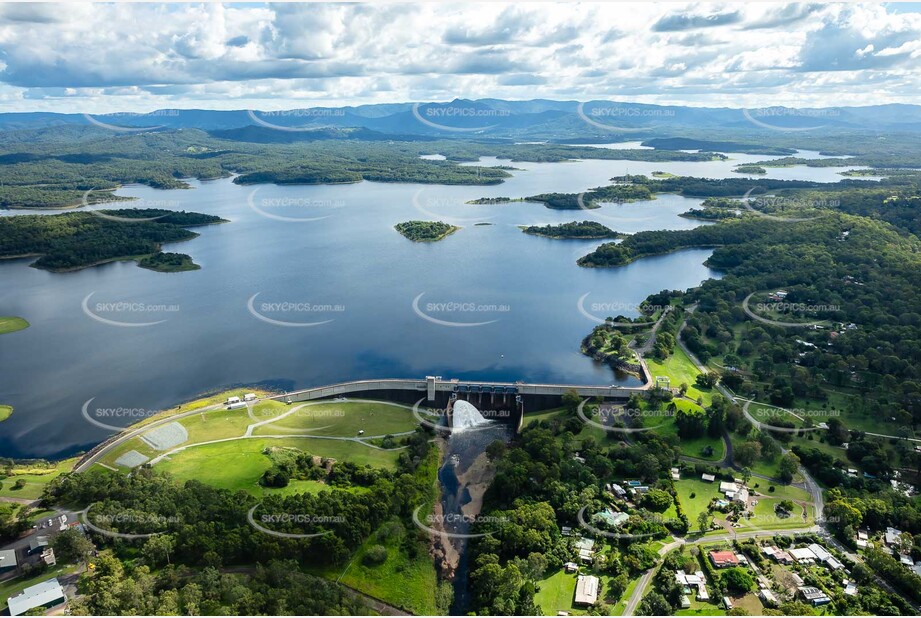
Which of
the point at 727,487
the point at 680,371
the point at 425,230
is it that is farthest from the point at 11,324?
the point at 727,487

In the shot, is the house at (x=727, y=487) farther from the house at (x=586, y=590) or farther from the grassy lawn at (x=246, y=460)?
the grassy lawn at (x=246, y=460)

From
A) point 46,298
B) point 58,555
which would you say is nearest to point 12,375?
point 46,298

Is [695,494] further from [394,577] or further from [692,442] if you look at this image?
[394,577]

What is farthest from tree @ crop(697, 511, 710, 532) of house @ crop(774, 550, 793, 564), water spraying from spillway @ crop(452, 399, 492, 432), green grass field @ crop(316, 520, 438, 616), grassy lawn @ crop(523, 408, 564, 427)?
water spraying from spillway @ crop(452, 399, 492, 432)

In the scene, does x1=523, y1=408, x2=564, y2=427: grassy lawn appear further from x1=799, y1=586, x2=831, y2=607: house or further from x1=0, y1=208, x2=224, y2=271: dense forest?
x1=0, y1=208, x2=224, y2=271: dense forest

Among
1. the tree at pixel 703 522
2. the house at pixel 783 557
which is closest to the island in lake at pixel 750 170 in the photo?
the tree at pixel 703 522

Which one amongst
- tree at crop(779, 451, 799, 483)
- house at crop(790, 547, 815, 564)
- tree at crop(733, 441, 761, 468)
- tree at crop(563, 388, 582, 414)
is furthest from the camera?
tree at crop(563, 388, 582, 414)
